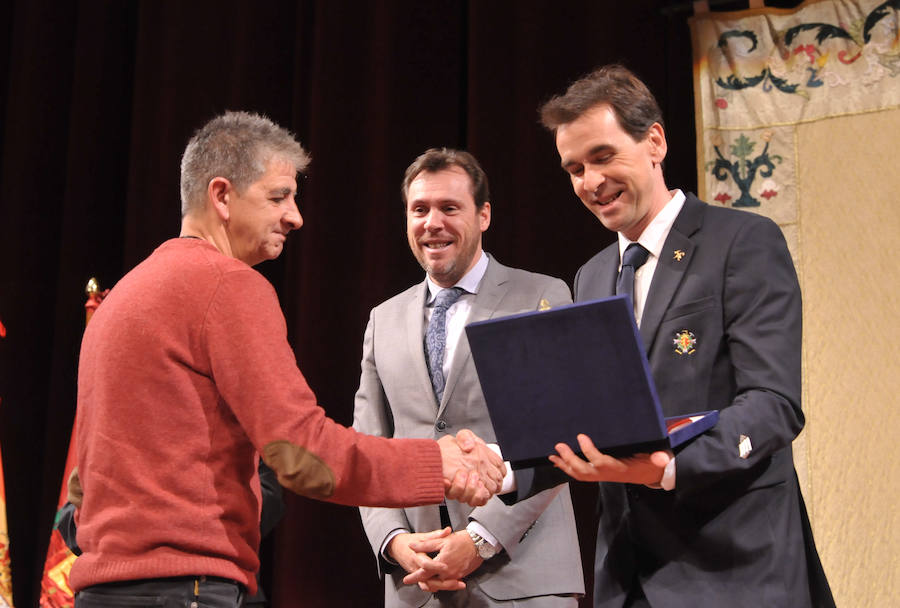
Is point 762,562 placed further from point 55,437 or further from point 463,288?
point 55,437

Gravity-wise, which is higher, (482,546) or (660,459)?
(660,459)

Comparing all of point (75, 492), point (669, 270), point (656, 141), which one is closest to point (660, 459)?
point (669, 270)

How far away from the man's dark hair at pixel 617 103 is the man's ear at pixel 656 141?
11 millimetres

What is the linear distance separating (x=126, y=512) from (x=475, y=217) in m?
1.36

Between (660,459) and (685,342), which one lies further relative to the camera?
(685,342)

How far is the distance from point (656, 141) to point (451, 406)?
79 cm

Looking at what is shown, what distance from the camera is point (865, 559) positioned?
2.84 metres

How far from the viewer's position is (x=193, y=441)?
1.63 metres

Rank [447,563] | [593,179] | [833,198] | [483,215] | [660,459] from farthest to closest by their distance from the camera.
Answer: [833,198] < [483,215] < [447,563] < [593,179] < [660,459]

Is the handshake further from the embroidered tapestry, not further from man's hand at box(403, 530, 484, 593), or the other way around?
the embroidered tapestry

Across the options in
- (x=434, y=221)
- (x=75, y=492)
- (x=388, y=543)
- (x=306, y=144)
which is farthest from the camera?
(x=306, y=144)

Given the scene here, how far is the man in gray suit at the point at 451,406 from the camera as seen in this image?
222cm

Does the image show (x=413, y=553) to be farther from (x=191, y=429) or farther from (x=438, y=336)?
(x=191, y=429)

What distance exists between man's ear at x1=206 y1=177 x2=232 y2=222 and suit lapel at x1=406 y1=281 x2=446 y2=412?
71 cm
